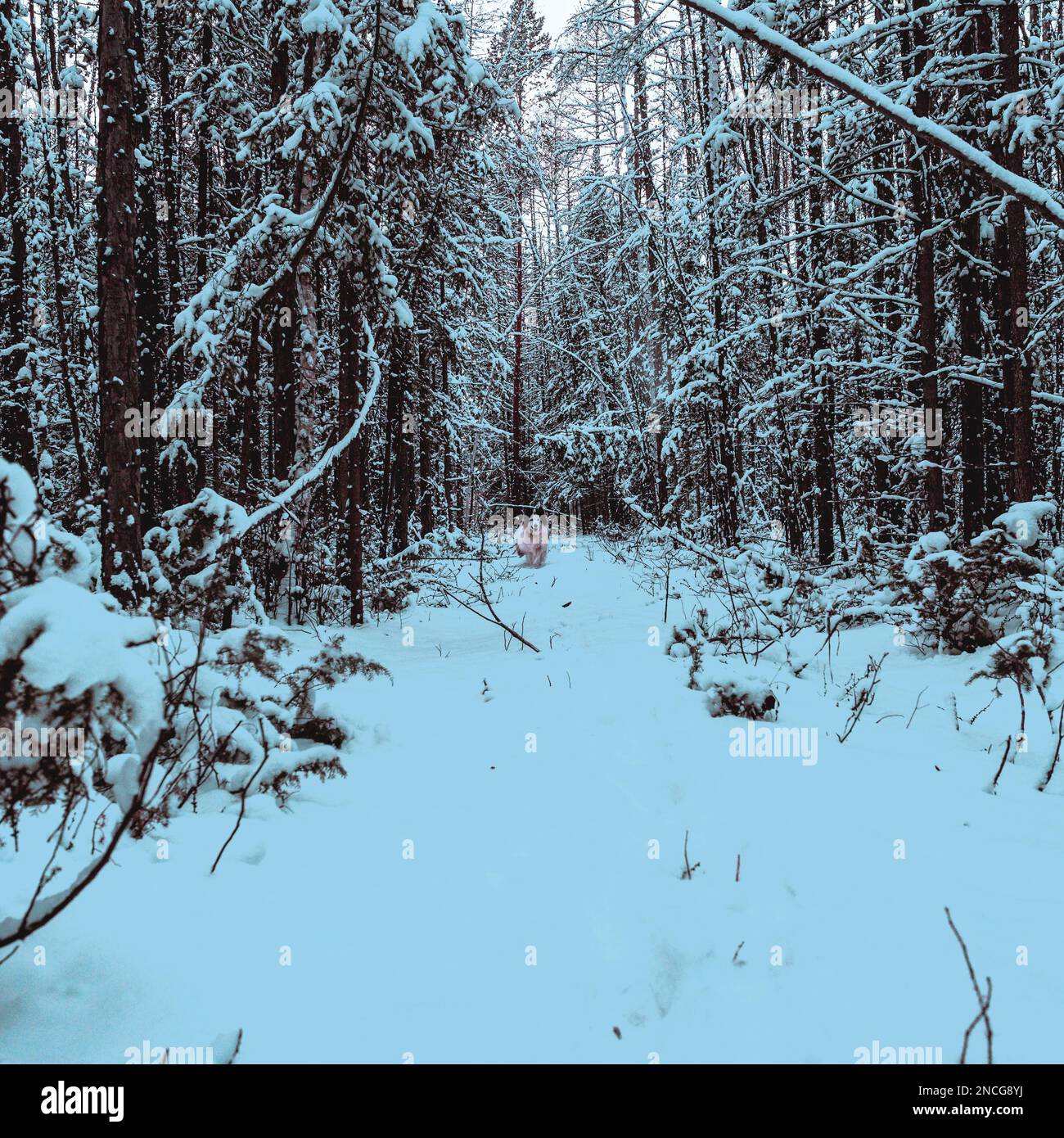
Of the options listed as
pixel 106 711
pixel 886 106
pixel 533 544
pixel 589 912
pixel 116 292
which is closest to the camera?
pixel 886 106

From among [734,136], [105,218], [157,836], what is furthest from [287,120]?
[157,836]

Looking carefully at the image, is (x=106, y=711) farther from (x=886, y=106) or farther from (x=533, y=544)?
(x=533, y=544)

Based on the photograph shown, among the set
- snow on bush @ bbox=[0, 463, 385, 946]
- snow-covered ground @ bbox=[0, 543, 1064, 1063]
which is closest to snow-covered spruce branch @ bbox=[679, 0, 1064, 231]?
snow on bush @ bbox=[0, 463, 385, 946]

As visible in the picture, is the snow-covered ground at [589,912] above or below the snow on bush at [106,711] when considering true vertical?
below

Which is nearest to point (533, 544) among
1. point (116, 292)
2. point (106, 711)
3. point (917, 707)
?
point (116, 292)

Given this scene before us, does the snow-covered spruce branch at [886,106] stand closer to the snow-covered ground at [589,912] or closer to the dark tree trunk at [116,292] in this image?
the snow-covered ground at [589,912]

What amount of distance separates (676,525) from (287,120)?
927 cm

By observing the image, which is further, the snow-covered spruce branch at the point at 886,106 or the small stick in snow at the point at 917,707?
the small stick in snow at the point at 917,707

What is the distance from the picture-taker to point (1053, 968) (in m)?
2.11

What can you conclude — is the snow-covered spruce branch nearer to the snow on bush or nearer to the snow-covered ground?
the snow on bush

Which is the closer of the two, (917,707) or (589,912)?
(589,912)

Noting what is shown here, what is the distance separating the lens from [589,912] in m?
2.57

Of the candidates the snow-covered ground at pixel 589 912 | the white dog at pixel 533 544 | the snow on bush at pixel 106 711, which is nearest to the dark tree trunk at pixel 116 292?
the snow on bush at pixel 106 711

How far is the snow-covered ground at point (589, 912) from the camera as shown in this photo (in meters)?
1.92
